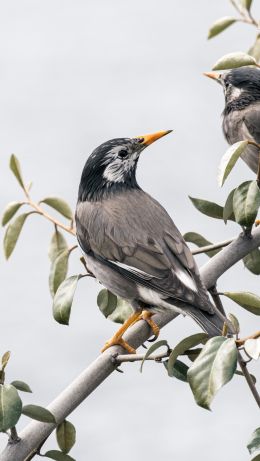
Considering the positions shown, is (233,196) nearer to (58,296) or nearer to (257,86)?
(58,296)

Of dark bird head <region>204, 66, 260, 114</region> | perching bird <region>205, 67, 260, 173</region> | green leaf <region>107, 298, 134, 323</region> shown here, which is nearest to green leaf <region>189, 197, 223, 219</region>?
green leaf <region>107, 298, 134, 323</region>

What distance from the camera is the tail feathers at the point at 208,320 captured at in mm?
3038

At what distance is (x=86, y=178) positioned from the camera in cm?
397

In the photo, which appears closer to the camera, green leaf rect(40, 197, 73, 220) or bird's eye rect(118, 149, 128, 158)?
green leaf rect(40, 197, 73, 220)

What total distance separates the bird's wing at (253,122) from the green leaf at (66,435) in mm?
2619

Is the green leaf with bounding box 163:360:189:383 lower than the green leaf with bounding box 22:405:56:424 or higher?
lower

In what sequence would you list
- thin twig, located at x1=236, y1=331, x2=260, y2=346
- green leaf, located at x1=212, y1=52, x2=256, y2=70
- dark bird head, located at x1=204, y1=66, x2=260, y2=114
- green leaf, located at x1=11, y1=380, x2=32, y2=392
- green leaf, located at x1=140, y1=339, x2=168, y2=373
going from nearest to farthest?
thin twig, located at x1=236, y1=331, x2=260, y2=346, green leaf, located at x1=140, y1=339, x2=168, y2=373, green leaf, located at x1=11, y1=380, x2=32, y2=392, green leaf, located at x1=212, y1=52, x2=256, y2=70, dark bird head, located at x1=204, y1=66, x2=260, y2=114

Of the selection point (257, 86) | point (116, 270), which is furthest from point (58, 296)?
point (257, 86)

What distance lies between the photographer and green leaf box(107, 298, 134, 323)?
3.69 m

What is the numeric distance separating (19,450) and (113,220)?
4.00 ft

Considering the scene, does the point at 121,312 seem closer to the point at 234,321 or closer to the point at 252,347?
the point at 234,321

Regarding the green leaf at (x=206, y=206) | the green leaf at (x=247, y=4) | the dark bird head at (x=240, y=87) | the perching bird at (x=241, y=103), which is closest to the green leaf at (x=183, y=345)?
the green leaf at (x=206, y=206)

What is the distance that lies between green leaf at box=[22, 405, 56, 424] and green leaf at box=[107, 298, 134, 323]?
1040mm

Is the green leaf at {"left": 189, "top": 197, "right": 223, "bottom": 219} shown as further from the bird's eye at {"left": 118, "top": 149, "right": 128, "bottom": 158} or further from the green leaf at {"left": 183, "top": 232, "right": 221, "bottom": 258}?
the bird's eye at {"left": 118, "top": 149, "right": 128, "bottom": 158}
